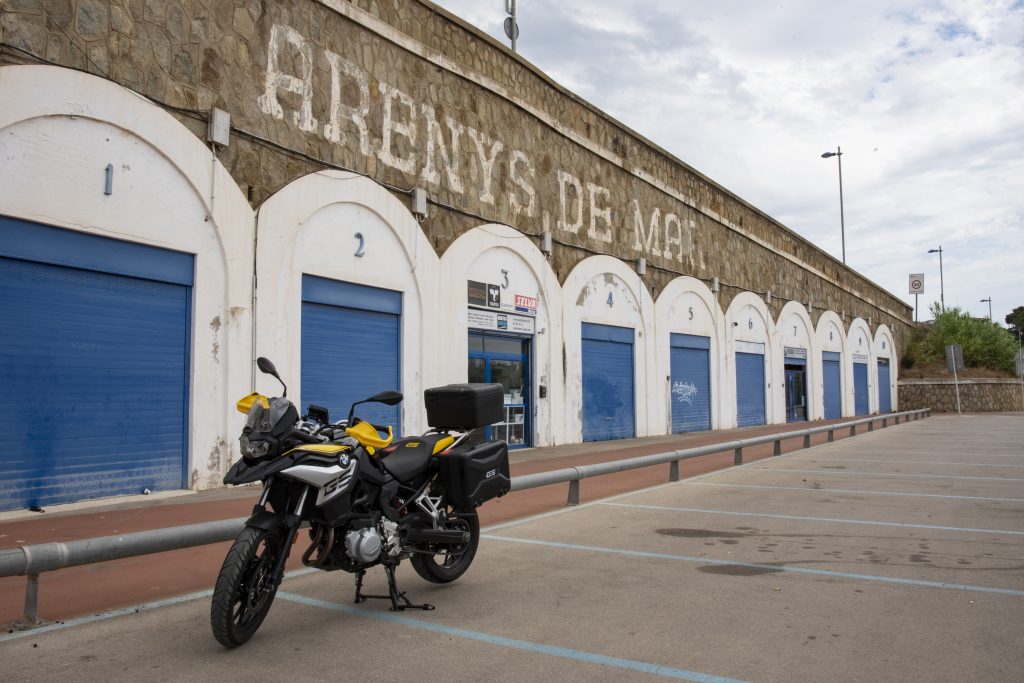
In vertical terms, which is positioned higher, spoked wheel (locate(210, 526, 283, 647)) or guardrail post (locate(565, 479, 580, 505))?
spoked wheel (locate(210, 526, 283, 647))

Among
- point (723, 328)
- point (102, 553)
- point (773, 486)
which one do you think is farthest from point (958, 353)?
point (102, 553)

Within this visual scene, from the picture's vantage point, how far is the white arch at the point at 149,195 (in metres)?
9.02

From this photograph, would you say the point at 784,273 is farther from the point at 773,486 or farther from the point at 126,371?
the point at 126,371

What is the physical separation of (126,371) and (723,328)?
2201cm

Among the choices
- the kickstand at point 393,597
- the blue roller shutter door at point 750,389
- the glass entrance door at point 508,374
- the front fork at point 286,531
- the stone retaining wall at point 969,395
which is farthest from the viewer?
the stone retaining wall at point 969,395

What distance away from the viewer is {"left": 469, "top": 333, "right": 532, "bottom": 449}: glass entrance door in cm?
1686

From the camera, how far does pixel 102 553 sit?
4.68 meters

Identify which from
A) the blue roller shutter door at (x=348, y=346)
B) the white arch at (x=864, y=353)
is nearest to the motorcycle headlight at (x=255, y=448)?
the blue roller shutter door at (x=348, y=346)

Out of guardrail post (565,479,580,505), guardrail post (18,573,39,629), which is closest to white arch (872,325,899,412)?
guardrail post (565,479,580,505)

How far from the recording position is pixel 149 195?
10352mm

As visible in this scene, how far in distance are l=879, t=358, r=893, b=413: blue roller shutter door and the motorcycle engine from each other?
159 feet

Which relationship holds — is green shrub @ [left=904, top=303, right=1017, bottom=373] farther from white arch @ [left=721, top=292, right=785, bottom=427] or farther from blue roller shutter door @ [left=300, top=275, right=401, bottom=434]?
blue roller shutter door @ [left=300, top=275, right=401, bottom=434]

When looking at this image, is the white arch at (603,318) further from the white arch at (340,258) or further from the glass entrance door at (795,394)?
the glass entrance door at (795,394)

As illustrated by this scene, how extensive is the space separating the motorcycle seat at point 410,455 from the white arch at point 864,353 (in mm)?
41016
